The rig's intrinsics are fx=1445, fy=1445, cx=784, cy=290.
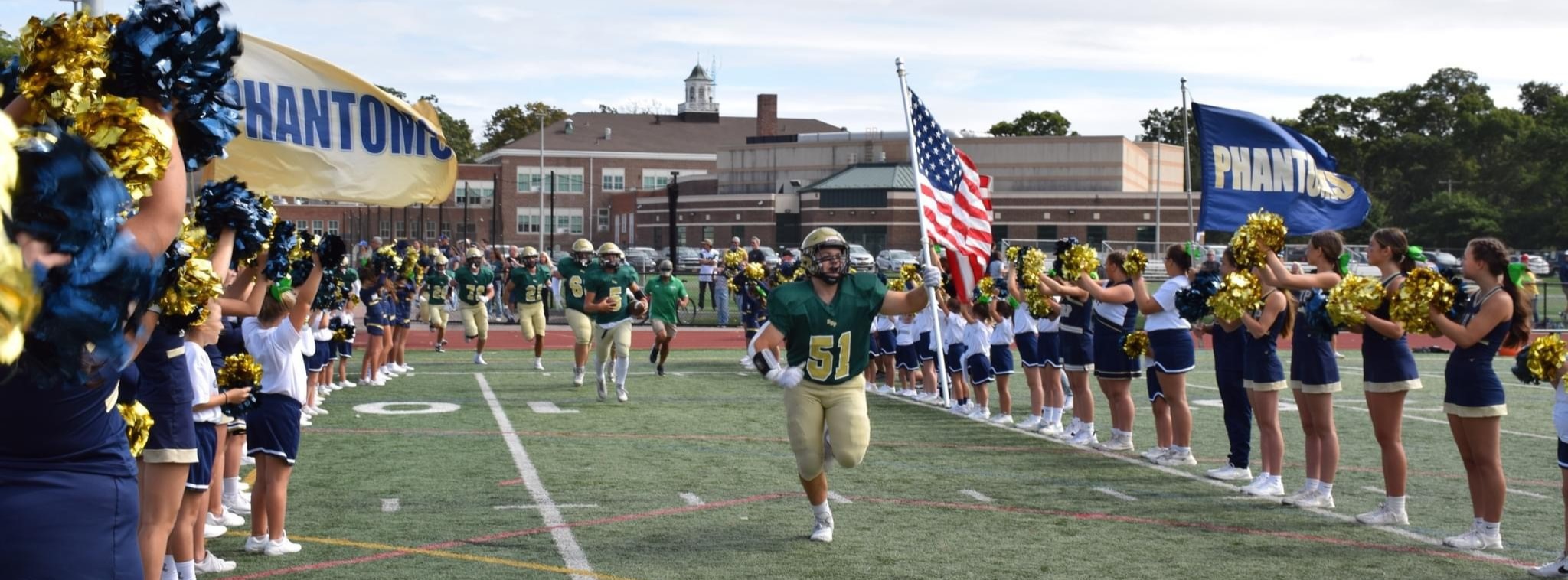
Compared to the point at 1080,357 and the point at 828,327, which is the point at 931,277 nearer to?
the point at 828,327

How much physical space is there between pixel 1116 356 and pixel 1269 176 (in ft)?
8.33

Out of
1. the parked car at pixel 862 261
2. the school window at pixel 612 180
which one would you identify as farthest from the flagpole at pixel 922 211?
the school window at pixel 612 180

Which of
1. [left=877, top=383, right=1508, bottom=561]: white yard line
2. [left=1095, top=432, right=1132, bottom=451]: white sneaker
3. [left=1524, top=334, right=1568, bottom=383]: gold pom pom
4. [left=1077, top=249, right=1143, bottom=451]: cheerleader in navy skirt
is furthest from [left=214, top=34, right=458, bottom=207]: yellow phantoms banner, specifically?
[left=1524, top=334, right=1568, bottom=383]: gold pom pom

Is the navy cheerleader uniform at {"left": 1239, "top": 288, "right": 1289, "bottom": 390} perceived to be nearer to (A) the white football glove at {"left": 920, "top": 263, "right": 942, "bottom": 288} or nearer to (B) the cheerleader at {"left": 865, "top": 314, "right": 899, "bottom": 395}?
(A) the white football glove at {"left": 920, "top": 263, "right": 942, "bottom": 288}

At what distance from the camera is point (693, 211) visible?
91688mm

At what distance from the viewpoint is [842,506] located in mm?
9477

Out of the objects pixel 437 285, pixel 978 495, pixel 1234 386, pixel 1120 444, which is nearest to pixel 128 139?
pixel 978 495

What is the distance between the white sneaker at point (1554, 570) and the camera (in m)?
7.44

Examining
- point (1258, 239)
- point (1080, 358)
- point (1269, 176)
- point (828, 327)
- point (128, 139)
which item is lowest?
point (1080, 358)

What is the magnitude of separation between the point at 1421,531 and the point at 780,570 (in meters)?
4.05

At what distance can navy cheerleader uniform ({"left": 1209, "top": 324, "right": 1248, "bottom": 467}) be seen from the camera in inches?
421

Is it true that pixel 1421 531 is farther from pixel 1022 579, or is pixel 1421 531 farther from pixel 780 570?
pixel 780 570

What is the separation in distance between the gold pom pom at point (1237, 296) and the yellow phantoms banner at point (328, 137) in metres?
5.37

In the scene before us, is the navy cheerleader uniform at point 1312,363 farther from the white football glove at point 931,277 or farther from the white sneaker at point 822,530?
the white sneaker at point 822,530
